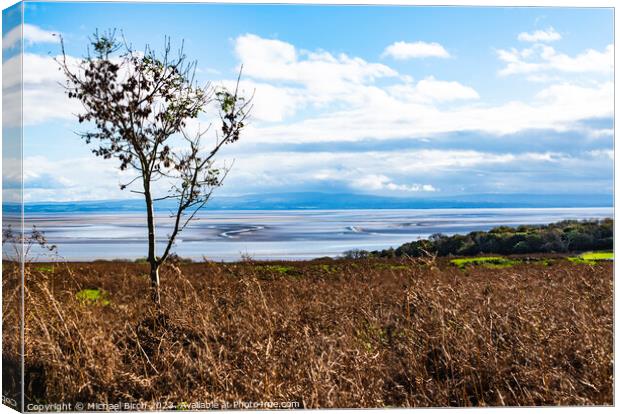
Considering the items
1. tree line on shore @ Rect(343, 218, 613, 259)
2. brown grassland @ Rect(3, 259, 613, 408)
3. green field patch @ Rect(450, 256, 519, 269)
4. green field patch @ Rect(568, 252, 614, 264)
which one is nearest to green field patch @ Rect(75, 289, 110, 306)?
brown grassland @ Rect(3, 259, 613, 408)

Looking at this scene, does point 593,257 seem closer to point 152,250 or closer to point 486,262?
point 486,262

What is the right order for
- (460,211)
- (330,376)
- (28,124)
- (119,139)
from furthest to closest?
(460,211), (119,139), (28,124), (330,376)

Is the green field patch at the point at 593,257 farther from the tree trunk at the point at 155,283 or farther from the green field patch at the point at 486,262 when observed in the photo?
the tree trunk at the point at 155,283

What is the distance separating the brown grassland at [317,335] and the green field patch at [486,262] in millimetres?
90

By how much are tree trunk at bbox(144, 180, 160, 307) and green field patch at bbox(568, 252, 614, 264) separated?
168 inches

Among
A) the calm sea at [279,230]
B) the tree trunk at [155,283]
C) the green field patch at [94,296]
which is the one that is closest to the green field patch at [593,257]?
the calm sea at [279,230]

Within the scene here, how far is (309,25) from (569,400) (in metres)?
4.05

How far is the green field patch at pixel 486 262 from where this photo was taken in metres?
8.00

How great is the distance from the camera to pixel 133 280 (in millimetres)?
7434

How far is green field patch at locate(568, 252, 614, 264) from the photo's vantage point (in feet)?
25.6

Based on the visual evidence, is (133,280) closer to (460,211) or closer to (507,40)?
(460,211)

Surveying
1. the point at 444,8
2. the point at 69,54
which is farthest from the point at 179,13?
the point at 444,8

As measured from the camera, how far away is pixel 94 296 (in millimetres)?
7465

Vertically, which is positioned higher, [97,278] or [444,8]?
[444,8]
